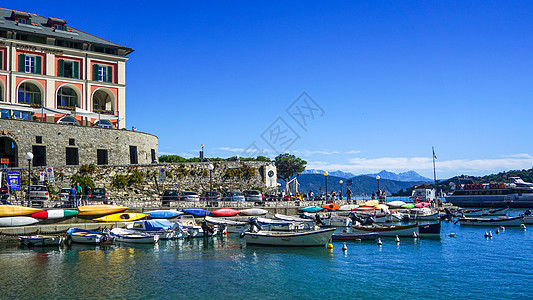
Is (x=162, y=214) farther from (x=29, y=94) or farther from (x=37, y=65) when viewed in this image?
(x=37, y=65)

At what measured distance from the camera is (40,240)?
2708 centimetres

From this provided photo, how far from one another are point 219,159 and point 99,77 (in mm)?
17072

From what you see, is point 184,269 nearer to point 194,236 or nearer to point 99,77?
point 194,236

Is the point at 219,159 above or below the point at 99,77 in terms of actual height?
below

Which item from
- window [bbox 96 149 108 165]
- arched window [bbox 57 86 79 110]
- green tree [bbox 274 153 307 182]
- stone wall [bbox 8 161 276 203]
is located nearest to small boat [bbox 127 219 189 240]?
stone wall [bbox 8 161 276 203]

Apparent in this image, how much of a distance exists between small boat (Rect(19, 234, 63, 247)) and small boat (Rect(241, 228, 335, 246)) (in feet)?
37.8

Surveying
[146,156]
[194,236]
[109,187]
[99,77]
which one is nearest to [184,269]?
[194,236]

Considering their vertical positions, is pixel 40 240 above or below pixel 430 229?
above

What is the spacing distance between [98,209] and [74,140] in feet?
48.8

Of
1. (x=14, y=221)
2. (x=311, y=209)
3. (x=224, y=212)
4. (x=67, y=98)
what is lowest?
(x=311, y=209)

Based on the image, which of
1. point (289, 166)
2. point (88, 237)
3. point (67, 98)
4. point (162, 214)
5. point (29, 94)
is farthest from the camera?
point (289, 166)

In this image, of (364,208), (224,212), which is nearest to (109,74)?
(224,212)

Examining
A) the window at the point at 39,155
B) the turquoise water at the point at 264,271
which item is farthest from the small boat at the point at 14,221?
the window at the point at 39,155

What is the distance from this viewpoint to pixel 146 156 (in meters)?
49.6
